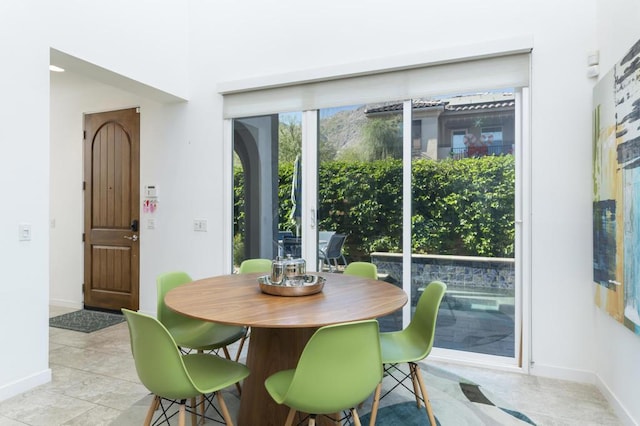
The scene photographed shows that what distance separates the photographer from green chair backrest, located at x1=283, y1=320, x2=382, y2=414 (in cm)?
147

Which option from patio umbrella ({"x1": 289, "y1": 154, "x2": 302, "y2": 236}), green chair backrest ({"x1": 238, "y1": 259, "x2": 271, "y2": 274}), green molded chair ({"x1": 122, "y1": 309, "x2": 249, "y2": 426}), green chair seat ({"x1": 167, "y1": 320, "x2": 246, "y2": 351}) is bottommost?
green chair seat ({"x1": 167, "y1": 320, "x2": 246, "y2": 351})

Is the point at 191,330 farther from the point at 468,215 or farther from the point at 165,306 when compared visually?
the point at 468,215

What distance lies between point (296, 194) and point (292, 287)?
1.80m

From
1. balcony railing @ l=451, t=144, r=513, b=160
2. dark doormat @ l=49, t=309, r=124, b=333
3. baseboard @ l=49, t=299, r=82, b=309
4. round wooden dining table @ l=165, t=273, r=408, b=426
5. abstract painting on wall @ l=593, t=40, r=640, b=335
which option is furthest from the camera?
baseboard @ l=49, t=299, r=82, b=309

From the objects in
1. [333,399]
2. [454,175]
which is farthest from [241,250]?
[333,399]

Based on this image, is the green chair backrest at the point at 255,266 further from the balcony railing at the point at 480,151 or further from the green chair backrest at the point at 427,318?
the balcony railing at the point at 480,151

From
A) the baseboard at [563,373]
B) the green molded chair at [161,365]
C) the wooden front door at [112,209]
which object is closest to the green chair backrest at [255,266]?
the green molded chair at [161,365]

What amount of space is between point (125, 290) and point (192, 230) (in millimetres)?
1229

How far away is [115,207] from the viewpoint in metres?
4.64

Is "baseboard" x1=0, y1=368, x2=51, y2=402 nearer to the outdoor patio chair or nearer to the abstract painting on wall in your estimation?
the outdoor patio chair

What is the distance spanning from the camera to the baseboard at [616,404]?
2.18 metres

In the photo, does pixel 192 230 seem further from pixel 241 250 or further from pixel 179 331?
pixel 179 331

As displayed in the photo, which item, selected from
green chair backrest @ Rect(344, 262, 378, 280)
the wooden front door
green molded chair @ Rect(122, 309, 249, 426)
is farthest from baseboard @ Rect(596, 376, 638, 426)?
the wooden front door

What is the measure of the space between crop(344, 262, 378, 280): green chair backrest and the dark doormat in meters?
2.86
